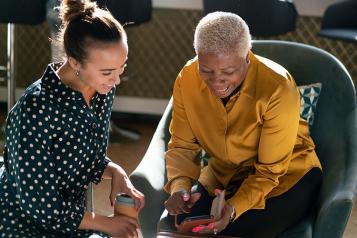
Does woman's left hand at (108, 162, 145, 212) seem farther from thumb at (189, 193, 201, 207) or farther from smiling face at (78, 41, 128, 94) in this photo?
smiling face at (78, 41, 128, 94)

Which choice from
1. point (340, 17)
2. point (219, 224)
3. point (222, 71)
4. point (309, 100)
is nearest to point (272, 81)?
point (222, 71)

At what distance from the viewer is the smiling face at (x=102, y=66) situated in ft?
5.72

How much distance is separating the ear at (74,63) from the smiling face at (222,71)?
354 millimetres

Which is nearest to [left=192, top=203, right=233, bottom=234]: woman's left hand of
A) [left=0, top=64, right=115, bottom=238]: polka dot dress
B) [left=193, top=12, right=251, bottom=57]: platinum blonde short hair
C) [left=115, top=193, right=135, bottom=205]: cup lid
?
[left=115, top=193, right=135, bottom=205]: cup lid

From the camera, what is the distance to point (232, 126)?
2.04 meters

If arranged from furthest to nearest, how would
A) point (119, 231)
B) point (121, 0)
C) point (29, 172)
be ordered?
point (121, 0) → point (119, 231) → point (29, 172)

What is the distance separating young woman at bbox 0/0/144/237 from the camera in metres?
1.67

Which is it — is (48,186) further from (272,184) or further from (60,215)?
(272,184)

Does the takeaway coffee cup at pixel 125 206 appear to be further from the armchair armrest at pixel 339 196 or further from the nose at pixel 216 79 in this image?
the armchair armrest at pixel 339 196

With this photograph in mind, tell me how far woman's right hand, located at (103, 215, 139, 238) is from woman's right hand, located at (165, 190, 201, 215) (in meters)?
0.20

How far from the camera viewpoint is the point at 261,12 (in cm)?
327

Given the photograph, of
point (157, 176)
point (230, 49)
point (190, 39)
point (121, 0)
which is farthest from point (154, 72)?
point (230, 49)

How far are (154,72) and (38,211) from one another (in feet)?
8.49

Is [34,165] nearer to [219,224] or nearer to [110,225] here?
[110,225]
